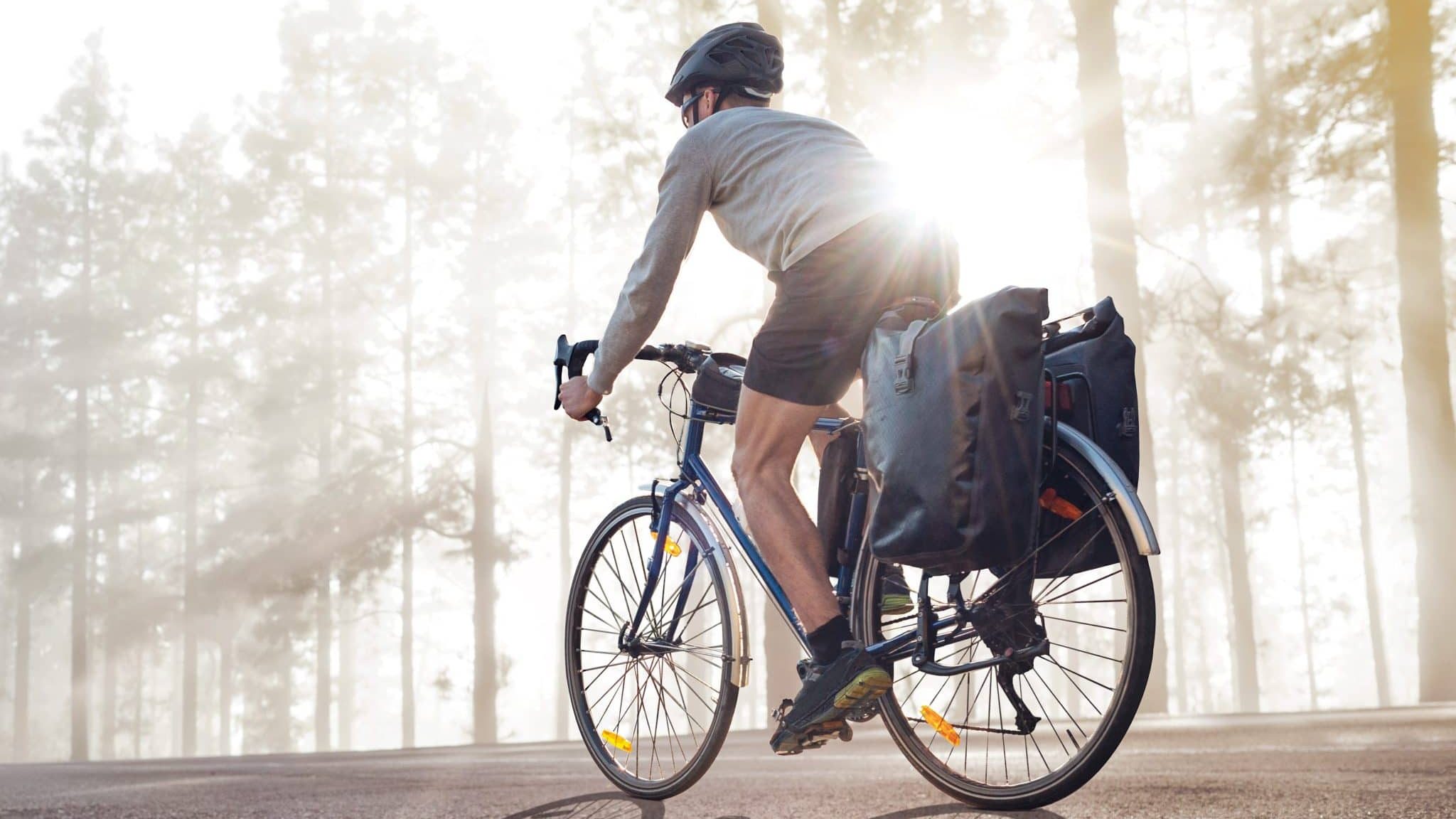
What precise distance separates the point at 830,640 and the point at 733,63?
1.76 meters

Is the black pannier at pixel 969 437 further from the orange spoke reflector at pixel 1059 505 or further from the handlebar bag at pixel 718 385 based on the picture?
the handlebar bag at pixel 718 385

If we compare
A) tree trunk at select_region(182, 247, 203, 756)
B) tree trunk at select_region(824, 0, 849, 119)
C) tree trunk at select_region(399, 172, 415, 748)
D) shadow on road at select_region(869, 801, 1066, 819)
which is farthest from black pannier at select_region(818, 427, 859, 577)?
tree trunk at select_region(182, 247, 203, 756)

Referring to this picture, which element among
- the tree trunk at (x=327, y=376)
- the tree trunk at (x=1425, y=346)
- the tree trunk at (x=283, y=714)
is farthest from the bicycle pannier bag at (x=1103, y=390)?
the tree trunk at (x=283, y=714)

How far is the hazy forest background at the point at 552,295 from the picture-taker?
498 inches

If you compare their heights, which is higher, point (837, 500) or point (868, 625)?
point (837, 500)

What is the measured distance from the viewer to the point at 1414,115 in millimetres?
11477

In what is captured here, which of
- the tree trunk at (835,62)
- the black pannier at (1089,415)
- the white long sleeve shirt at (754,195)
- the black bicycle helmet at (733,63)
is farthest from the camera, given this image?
the tree trunk at (835,62)

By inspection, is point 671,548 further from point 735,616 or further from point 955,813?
point 955,813

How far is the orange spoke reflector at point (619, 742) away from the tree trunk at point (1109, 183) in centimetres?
915

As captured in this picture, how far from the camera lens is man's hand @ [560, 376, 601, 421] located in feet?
12.0

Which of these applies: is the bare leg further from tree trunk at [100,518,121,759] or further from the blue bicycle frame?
tree trunk at [100,518,121,759]

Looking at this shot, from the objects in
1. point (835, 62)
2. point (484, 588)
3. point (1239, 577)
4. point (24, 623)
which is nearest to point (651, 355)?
point (835, 62)

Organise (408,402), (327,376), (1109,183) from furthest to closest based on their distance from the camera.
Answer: (327,376), (408,402), (1109,183)

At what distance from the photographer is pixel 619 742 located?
3.97 meters
